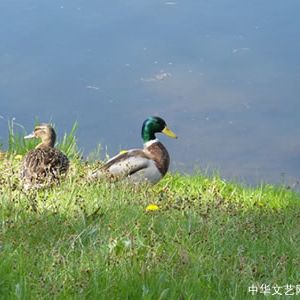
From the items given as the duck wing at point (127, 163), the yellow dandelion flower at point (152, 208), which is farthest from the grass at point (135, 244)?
the duck wing at point (127, 163)

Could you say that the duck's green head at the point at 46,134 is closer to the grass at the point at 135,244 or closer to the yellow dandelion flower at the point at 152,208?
the grass at the point at 135,244

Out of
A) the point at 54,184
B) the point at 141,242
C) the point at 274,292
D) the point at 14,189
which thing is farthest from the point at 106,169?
the point at 274,292

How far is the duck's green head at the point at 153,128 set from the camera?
31.8 ft

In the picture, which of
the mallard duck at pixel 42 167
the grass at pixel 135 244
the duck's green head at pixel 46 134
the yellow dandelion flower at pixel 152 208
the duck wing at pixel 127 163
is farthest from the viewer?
the duck's green head at pixel 46 134

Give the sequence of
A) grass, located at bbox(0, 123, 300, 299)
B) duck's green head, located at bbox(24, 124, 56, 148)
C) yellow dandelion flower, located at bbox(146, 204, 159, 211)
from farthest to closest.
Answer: duck's green head, located at bbox(24, 124, 56, 148) → yellow dandelion flower, located at bbox(146, 204, 159, 211) → grass, located at bbox(0, 123, 300, 299)

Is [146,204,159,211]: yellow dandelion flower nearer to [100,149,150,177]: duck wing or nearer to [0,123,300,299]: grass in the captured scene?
[0,123,300,299]: grass

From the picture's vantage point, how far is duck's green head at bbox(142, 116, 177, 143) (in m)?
9.70

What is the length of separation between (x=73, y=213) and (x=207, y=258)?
1.35m

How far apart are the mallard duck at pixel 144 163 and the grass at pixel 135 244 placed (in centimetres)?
42

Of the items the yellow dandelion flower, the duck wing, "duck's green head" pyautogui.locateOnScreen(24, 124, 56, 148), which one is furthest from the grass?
"duck's green head" pyautogui.locateOnScreen(24, 124, 56, 148)

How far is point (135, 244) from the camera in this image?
536 cm

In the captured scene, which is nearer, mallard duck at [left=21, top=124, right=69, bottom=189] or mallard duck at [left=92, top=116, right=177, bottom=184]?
mallard duck at [left=21, top=124, right=69, bottom=189]

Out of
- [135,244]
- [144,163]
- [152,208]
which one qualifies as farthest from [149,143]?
[135,244]

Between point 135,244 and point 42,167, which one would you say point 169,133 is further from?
point 135,244
